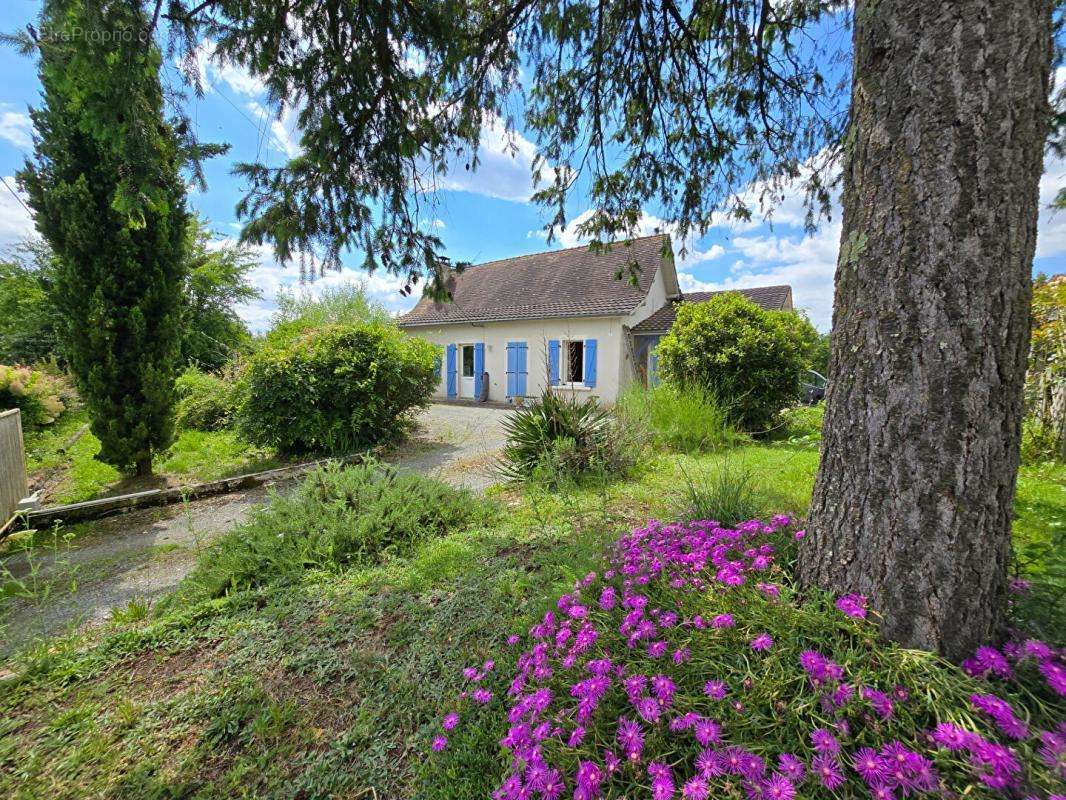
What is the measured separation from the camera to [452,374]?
16.5 metres

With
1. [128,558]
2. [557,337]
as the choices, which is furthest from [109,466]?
[557,337]

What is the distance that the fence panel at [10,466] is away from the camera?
464 centimetres

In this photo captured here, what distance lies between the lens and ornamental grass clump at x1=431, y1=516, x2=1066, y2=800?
0.94 m

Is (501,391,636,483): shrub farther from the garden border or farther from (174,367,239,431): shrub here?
(174,367,239,431): shrub

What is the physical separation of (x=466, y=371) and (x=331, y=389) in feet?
30.6

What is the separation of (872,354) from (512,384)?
13.8 meters

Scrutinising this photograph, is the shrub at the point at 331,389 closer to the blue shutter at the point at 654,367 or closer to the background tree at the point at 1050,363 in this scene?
the blue shutter at the point at 654,367

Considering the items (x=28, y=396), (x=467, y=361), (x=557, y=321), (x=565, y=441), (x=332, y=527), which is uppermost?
(x=557, y=321)

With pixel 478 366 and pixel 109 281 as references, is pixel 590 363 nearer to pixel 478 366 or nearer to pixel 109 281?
pixel 478 366

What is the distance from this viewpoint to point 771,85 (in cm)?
395

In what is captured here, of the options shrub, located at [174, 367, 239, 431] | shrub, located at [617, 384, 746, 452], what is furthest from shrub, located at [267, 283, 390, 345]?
shrub, located at [617, 384, 746, 452]

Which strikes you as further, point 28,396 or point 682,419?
point 28,396

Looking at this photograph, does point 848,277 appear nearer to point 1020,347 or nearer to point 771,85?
point 1020,347

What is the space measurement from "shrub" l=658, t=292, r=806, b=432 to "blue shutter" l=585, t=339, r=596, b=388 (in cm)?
533
